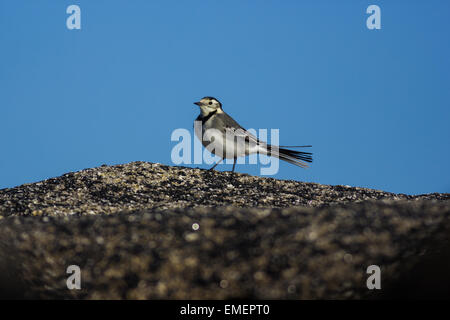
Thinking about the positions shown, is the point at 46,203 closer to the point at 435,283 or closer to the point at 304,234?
the point at 304,234

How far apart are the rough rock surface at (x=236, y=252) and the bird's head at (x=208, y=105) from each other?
6.98ft

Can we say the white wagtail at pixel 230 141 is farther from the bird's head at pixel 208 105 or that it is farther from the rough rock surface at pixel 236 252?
the rough rock surface at pixel 236 252

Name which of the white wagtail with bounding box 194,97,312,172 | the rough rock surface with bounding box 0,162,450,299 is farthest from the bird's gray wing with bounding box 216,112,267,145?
the rough rock surface with bounding box 0,162,450,299

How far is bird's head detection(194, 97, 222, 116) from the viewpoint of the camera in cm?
463

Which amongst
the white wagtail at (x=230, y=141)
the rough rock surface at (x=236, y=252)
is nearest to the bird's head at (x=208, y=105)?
the white wagtail at (x=230, y=141)

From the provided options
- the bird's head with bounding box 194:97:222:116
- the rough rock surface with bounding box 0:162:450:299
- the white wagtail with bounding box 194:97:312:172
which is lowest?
the rough rock surface with bounding box 0:162:450:299

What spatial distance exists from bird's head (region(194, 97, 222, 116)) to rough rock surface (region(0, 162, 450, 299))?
213 centimetres

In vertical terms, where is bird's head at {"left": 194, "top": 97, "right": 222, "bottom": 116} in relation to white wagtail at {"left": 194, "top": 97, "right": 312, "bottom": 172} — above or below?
above

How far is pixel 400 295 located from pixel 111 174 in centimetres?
259

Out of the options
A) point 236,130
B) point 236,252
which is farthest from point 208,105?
point 236,252

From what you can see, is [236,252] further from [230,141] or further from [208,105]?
[208,105]

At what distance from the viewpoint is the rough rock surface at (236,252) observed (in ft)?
7.59

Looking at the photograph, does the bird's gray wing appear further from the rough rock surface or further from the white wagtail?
the rough rock surface

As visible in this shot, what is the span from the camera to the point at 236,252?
2.35 metres
